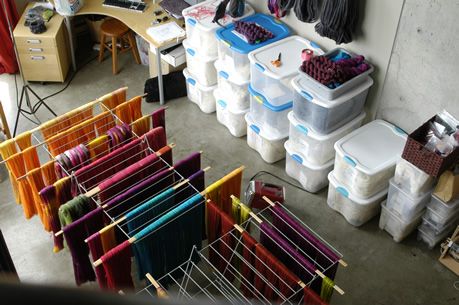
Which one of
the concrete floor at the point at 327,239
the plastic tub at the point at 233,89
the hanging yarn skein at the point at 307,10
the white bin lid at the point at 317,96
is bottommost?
the concrete floor at the point at 327,239

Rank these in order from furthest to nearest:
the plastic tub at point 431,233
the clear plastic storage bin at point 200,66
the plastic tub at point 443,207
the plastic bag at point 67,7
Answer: the plastic bag at point 67,7 → the clear plastic storage bin at point 200,66 → the plastic tub at point 431,233 → the plastic tub at point 443,207

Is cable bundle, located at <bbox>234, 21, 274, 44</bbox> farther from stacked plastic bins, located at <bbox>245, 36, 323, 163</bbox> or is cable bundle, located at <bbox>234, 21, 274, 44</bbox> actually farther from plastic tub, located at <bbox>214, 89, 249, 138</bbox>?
plastic tub, located at <bbox>214, 89, 249, 138</bbox>

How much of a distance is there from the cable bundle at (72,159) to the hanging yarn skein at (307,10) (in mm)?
2090

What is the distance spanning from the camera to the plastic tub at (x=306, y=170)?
14.1ft

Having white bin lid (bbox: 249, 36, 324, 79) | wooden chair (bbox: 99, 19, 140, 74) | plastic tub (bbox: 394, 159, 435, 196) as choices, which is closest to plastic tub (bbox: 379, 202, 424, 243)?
plastic tub (bbox: 394, 159, 435, 196)

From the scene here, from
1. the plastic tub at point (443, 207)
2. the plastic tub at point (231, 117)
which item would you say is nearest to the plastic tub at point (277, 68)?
the plastic tub at point (231, 117)

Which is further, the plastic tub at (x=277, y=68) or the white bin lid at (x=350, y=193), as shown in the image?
the plastic tub at (x=277, y=68)

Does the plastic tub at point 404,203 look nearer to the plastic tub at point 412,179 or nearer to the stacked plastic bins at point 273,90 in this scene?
the plastic tub at point 412,179

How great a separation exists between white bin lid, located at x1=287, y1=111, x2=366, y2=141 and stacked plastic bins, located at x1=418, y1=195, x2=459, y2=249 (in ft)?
2.90

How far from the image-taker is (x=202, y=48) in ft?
16.0

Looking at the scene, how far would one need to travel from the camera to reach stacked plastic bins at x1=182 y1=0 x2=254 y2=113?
15.7 ft

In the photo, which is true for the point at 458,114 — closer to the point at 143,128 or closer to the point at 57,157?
the point at 143,128

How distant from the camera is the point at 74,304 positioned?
261 mm

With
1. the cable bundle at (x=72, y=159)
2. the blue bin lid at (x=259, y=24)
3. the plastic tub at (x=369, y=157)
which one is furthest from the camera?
the blue bin lid at (x=259, y=24)
